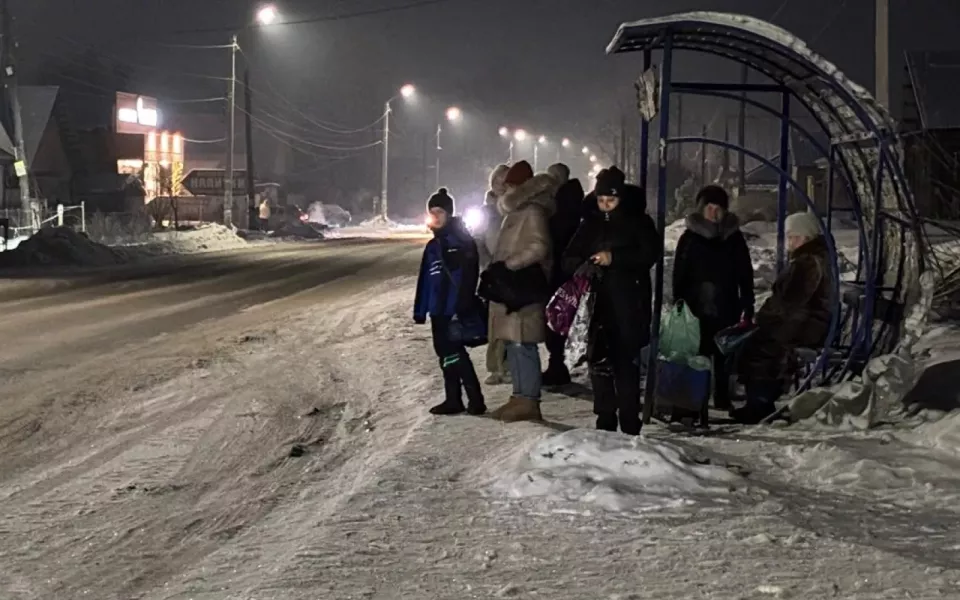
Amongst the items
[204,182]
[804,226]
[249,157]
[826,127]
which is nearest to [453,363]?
[804,226]

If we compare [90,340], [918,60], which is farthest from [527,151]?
[90,340]

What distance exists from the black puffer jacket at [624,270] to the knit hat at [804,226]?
1.52m

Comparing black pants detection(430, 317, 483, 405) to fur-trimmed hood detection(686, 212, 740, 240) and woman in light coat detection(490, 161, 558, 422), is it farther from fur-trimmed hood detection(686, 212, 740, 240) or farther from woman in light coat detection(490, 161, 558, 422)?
fur-trimmed hood detection(686, 212, 740, 240)

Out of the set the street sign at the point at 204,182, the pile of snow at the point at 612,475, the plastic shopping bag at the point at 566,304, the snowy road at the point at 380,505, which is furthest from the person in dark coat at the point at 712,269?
the street sign at the point at 204,182

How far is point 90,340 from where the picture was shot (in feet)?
38.9

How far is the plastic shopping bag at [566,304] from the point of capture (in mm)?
6664

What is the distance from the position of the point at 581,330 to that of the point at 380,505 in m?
1.91

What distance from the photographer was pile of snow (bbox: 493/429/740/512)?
524 cm

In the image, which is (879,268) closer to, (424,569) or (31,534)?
(424,569)

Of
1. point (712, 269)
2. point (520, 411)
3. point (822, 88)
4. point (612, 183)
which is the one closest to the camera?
point (612, 183)

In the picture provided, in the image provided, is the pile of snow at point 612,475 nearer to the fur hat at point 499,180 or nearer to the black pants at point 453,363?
the black pants at point 453,363

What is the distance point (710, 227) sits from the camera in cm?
769

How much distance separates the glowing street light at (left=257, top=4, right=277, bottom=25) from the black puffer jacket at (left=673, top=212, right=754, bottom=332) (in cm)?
3057

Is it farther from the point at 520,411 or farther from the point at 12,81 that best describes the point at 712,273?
the point at 12,81
